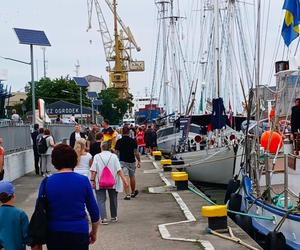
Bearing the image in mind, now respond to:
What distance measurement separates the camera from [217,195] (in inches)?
809

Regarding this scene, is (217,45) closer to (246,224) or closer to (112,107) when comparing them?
(246,224)

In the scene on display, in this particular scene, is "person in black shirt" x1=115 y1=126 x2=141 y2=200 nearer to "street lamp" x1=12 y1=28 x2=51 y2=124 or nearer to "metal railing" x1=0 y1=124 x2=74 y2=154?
"metal railing" x1=0 y1=124 x2=74 y2=154

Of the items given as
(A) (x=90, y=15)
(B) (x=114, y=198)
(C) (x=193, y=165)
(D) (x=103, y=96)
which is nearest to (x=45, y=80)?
(D) (x=103, y=96)

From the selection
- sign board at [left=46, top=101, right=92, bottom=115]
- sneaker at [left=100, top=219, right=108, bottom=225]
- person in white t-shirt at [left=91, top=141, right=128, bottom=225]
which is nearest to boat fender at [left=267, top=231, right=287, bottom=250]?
person in white t-shirt at [left=91, top=141, right=128, bottom=225]

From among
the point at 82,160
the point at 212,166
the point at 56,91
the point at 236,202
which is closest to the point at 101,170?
the point at 82,160

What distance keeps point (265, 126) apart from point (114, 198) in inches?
404

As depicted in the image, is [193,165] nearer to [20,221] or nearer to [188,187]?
[188,187]

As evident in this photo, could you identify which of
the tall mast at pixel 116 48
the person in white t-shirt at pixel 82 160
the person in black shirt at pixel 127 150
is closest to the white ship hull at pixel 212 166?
the person in black shirt at pixel 127 150

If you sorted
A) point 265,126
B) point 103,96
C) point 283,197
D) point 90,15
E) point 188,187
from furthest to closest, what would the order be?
point 90,15 → point 103,96 → point 265,126 → point 188,187 → point 283,197

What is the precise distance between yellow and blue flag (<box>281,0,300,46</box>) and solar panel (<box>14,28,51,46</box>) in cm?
1418

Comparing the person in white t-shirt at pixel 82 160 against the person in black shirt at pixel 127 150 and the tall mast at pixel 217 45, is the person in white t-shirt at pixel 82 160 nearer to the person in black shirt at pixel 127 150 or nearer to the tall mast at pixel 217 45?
the person in black shirt at pixel 127 150

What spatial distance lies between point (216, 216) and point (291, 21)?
13.1ft

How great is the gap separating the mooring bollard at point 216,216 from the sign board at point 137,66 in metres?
117

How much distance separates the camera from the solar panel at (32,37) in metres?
23.5
